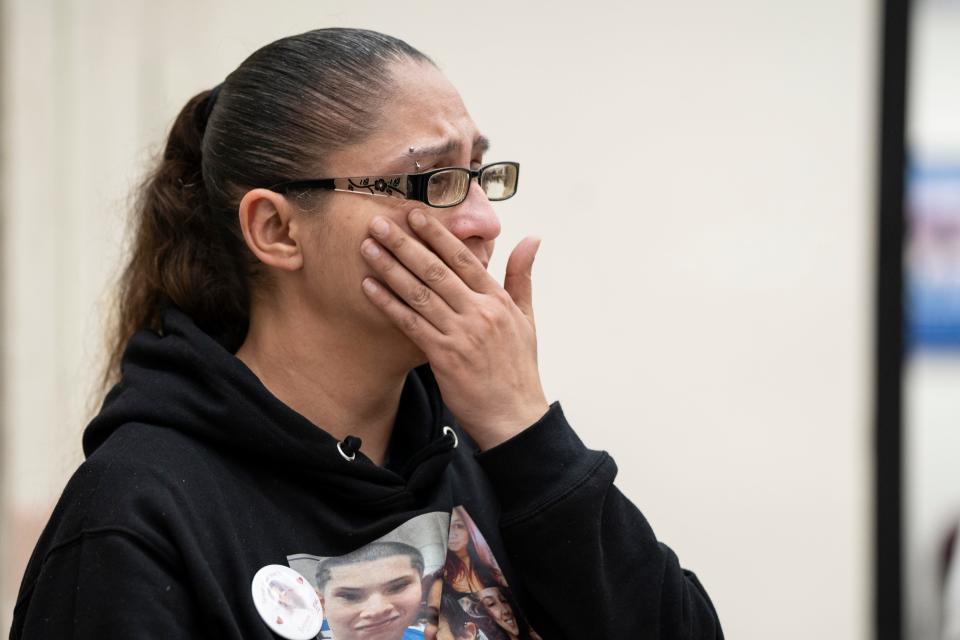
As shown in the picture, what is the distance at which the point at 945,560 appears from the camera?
288cm

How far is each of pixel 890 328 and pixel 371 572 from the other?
1907 millimetres

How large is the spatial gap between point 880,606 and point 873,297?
829 millimetres

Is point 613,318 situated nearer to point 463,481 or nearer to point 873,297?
point 873,297

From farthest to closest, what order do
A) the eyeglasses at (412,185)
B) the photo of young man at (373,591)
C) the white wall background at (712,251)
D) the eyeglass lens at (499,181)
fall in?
the white wall background at (712,251) → the eyeglass lens at (499,181) → the eyeglasses at (412,185) → the photo of young man at (373,591)

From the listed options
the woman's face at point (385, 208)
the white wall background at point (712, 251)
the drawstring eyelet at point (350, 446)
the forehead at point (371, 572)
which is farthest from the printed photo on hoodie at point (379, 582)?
the white wall background at point (712, 251)

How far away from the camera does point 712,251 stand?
2854 mm

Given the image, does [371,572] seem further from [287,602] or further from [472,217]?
[472,217]

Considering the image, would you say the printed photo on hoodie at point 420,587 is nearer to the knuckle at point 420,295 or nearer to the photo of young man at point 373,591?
the photo of young man at point 373,591

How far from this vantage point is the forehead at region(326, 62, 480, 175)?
151 cm

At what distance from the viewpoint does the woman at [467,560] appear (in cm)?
152

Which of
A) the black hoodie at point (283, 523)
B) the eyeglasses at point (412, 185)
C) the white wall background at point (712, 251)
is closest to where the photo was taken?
the black hoodie at point (283, 523)

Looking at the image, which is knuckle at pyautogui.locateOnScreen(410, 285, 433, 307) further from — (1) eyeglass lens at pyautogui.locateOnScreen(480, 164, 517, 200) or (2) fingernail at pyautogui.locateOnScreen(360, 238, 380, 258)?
(1) eyeglass lens at pyautogui.locateOnScreen(480, 164, 517, 200)

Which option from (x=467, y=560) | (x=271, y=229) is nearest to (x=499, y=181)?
(x=271, y=229)

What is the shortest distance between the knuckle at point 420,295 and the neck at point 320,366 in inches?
3.6
